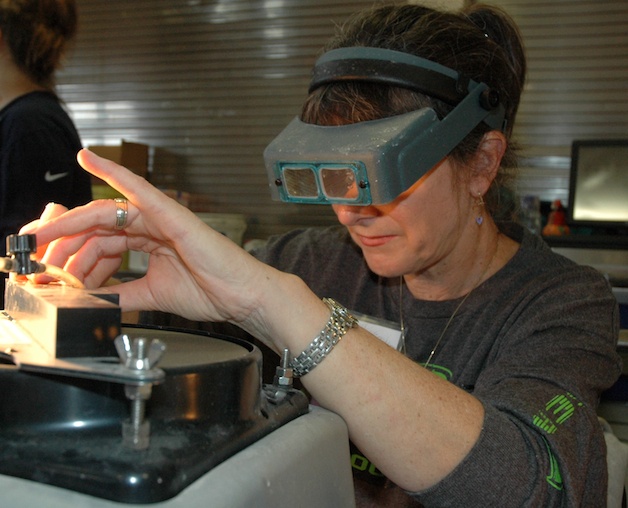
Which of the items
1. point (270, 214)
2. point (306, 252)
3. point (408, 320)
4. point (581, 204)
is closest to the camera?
point (408, 320)

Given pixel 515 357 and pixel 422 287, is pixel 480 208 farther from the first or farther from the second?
pixel 515 357

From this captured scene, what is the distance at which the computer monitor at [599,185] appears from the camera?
10.5ft

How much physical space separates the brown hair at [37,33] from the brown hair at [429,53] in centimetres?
105

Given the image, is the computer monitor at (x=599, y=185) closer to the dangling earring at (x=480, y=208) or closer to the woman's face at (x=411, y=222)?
the dangling earring at (x=480, y=208)

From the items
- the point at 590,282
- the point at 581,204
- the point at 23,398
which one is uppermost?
the point at 23,398

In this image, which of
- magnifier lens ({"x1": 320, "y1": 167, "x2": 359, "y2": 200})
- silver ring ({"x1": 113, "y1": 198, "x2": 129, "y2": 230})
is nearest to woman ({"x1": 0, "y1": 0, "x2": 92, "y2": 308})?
silver ring ({"x1": 113, "y1": 198, "x2": 129, "y2": 230})

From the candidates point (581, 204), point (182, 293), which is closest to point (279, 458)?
point (182, 293)

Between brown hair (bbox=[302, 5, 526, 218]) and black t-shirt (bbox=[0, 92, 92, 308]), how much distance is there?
3.12 ft

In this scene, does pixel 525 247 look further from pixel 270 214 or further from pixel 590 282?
pixel 270 214

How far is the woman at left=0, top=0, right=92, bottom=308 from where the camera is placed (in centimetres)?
188

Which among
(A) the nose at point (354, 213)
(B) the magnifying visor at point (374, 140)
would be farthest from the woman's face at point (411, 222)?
(B) the magnifying visor at point (374, 140)

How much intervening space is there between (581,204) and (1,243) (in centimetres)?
246

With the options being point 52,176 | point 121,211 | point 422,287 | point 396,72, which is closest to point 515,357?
point 422,287

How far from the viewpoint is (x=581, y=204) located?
3.28 m
